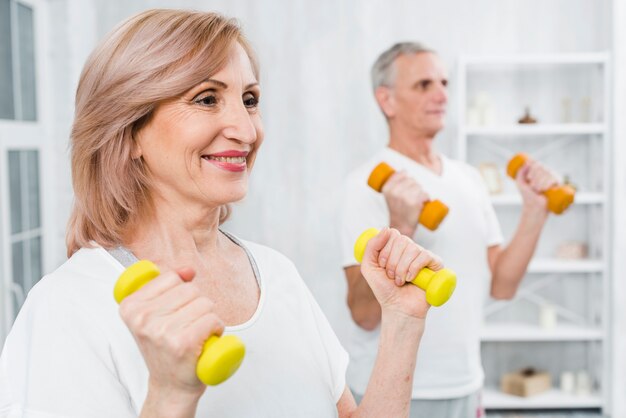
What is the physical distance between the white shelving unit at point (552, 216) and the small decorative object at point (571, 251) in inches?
1.1

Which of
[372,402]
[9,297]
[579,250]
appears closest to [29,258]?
[9,297]

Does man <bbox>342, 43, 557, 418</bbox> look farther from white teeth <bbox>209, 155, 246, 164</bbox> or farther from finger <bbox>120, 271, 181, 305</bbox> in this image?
finger <bbox>120, 271, 181, 305</bbox>

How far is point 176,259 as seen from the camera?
1193 millimetres

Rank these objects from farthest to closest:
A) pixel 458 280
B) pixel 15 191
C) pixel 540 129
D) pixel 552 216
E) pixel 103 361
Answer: pixel 552 216 < pixel 540 129 < pixel 15 191 < pixel 458 280 < pixel 103 361

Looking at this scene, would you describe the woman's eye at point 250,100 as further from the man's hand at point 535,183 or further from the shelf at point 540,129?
the shelf at point 540,129

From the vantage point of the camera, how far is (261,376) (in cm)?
115

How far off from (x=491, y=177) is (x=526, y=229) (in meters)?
1.81

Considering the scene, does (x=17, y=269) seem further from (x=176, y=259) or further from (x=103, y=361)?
(x=103, y=361)

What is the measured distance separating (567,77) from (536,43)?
0.25m

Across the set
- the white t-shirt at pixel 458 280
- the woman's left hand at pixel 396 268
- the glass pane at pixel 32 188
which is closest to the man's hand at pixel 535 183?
the white t-shirt at pixel 458 280

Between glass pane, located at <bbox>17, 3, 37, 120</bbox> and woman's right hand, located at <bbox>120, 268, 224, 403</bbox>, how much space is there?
2.62 m

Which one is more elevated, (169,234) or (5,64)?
(5,64)

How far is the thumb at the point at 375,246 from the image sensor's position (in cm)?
125

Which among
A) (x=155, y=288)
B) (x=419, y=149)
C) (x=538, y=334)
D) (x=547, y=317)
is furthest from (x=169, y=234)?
(x=547, y=317)
